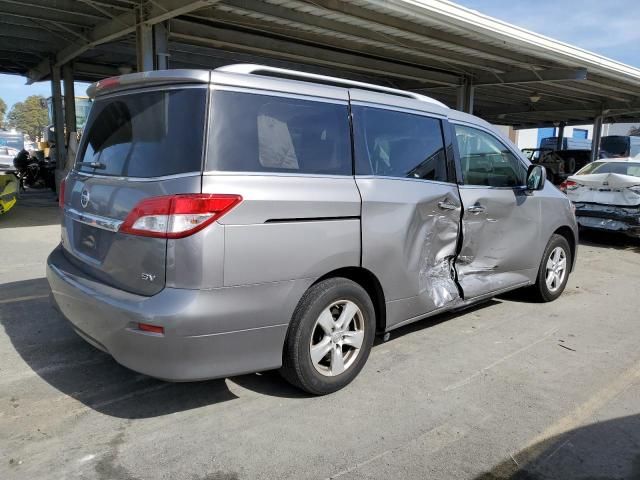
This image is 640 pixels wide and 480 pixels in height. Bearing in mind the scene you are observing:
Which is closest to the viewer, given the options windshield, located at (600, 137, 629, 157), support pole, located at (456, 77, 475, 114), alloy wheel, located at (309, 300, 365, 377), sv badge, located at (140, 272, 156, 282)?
sv badge, located at (140, 272, 156, 282)

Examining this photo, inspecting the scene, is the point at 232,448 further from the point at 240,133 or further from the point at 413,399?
the point at 240,133

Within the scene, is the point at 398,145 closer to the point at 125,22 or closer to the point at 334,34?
the point at 334,34

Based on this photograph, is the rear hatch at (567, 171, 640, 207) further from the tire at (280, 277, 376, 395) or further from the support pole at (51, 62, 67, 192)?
the support pole at (51, 62, 67, 192)

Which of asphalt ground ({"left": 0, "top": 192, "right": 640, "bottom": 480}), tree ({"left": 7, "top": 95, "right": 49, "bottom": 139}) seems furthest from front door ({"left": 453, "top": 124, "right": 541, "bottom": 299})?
tree ({"left": 7, "top": 95, "right": 49, "bottom": 139})

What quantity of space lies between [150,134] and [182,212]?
0.62 m

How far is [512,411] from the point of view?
3305 mm

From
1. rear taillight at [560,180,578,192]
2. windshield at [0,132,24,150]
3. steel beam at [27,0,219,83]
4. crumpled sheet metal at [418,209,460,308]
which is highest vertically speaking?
steel beam at [27,0,219,83]

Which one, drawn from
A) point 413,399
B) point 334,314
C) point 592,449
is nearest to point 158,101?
point 334,314

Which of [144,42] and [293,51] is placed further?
[293,51]

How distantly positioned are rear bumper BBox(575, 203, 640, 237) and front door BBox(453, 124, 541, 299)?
4422 millimetres

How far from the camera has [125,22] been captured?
32.6ft

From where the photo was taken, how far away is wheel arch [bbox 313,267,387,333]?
345cm

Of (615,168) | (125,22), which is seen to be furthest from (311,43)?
(615,168)

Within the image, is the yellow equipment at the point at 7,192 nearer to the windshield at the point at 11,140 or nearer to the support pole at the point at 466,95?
the support pole at the point at 466,95
